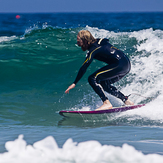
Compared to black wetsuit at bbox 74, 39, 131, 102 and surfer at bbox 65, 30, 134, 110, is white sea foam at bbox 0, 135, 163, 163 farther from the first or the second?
black wetsuit at bbox 74, 39, 131, 102

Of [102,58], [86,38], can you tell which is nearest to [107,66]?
[102,58]

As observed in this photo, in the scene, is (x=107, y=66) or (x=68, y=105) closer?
(x=107, y=66)

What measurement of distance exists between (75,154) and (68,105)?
3933mm

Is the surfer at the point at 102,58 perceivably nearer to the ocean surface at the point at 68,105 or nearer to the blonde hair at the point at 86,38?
the blonde hair at the point at 86,38

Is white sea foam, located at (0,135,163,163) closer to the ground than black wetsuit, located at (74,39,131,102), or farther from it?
closer to the ground

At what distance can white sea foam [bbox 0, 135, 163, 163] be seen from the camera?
2.51 m

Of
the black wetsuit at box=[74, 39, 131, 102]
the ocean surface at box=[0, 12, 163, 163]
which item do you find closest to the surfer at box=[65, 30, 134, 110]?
the black wetsuit at box=[74, 39, 131, 102]

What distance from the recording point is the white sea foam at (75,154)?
98.9 inches

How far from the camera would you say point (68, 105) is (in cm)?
653

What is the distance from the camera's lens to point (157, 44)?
1034 cm

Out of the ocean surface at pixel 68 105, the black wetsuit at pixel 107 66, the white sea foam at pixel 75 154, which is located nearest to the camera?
the white sea foam at pixel 75 154

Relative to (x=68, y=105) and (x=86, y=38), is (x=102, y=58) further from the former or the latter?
(x=68, y=105)

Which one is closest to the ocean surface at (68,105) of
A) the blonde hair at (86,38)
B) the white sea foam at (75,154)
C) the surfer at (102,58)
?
the white sea foam at (75,154)

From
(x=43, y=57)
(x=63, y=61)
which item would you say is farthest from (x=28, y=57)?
(x=63, y=61)
